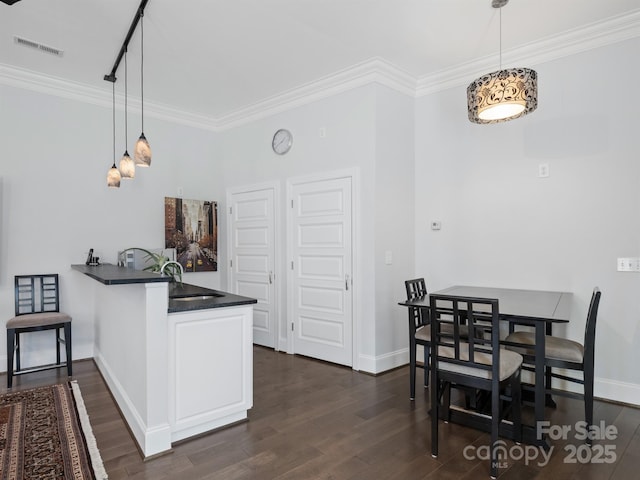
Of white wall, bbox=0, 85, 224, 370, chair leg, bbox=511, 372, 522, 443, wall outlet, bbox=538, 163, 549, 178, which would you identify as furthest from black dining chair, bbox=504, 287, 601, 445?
white wall, bbox=0, 85, 224, 370

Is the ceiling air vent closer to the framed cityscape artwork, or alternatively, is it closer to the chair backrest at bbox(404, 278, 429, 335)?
the framed cityscape artwork

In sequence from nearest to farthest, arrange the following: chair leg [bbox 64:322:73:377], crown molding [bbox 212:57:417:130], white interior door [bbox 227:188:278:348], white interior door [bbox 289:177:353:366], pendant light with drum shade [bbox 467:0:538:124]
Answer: pendant light with drum shade [bbox 467:0:538:124] → chair leg [bbox 64:322:73:377] → crown molding [bbox 212:57:417:130] → white interior door [bbox 289:177:353:366] → white interior door [bbox 227:188:278:348]

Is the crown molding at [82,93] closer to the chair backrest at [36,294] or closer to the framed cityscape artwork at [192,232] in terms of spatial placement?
the framed cityscape artwork at [192,232]

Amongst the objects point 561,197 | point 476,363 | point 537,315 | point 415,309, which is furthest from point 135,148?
point 561,197

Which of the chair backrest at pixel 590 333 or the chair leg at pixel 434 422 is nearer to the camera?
the chair leg at pixel 434 422

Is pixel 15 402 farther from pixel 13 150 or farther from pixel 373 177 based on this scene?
pixel 373 177

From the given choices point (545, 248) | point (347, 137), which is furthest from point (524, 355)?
point (347, 137)

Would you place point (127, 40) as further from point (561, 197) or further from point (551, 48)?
point (561, 197)

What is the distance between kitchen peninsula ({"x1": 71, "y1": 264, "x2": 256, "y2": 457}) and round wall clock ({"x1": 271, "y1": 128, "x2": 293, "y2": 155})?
7.76 feet

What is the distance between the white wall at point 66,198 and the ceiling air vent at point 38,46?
773mm

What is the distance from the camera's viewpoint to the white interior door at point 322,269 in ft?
14.3

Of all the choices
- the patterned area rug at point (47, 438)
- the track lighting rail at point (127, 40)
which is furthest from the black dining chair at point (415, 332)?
the track lighting rail at point (127, 40)

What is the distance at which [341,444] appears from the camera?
2664mm

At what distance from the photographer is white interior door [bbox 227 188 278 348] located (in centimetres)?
516
